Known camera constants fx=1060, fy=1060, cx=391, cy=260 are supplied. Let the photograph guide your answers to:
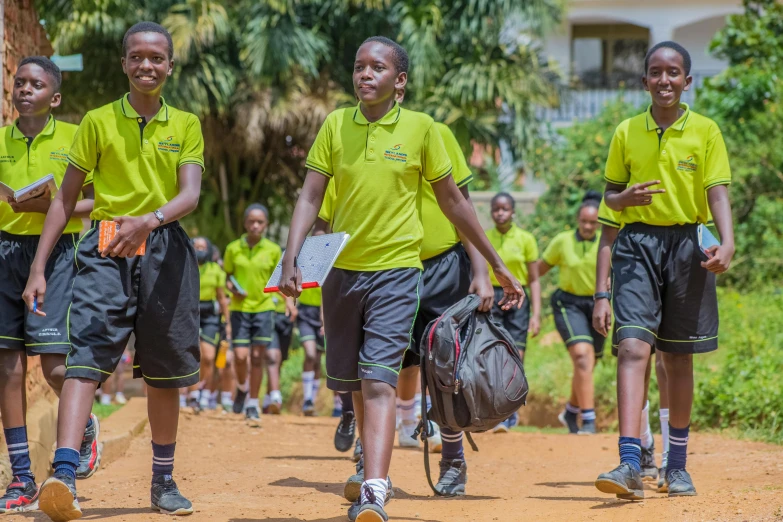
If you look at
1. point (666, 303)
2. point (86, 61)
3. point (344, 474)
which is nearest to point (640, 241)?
point (666, 303)

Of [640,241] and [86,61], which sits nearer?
[640,241]

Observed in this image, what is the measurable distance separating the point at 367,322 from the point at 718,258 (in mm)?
1825

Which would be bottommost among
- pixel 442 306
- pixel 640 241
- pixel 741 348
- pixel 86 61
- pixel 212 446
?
pixel 212 446

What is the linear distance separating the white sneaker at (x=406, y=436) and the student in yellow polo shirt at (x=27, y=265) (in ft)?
10.0

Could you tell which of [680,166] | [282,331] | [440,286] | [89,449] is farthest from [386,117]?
[282,331]

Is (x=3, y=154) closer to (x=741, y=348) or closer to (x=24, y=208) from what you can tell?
(x=24, y=208)

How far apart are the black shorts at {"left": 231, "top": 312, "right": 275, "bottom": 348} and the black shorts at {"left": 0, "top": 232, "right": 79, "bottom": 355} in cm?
630

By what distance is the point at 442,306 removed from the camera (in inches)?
233

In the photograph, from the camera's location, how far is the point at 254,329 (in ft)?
38.9

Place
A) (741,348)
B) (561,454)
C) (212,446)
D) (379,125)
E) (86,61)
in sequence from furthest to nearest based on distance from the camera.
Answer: (86,61)
(741,348)
(212,446)
(561,454)
(379,125)

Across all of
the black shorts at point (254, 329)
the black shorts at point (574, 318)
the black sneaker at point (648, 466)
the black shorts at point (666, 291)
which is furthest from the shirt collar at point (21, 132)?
the black shorts at point (254, 329)

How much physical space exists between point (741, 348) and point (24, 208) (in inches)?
276

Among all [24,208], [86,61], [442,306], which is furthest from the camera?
[86,61]

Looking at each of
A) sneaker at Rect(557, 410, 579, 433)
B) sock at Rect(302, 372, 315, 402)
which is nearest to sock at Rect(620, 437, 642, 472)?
sneaker at Rect(557, 410, 579, 433)
